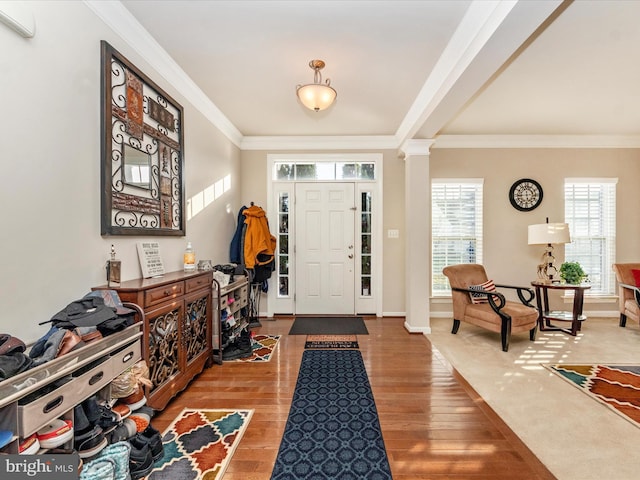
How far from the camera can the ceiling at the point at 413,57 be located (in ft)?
6.97

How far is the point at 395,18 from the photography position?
2.23 meters

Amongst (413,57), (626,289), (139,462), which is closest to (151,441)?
(139,462)

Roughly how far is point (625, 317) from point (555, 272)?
97cm

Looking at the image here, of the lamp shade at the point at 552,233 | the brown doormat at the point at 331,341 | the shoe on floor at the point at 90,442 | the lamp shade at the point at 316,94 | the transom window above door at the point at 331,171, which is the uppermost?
the lamp shade at the point at 316,94

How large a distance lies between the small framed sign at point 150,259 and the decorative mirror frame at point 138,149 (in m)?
0.10

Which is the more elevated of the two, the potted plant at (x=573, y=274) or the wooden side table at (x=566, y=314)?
the potted plant at (x=573, y=274)

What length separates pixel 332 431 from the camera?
2.04 m

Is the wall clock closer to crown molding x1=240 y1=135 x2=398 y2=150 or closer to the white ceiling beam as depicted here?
A: crown molding x1=240 y1=135 x2=398 y2=150

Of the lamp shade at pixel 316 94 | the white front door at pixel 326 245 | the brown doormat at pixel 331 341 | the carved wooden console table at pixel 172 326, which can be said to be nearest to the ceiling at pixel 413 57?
the lamp shade at pixel 316 94

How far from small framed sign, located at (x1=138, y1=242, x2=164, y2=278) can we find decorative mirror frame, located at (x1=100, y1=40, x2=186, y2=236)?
105 millimetres

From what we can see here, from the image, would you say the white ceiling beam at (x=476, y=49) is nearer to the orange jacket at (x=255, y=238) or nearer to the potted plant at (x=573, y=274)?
the orange jacket at (x=255, y=238)

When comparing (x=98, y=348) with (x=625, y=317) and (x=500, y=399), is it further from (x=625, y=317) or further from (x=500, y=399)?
(x=625, y=317)

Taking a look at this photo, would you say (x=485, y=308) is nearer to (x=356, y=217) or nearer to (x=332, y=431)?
(x=356, y=217)

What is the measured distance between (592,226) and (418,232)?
2.93 meters
